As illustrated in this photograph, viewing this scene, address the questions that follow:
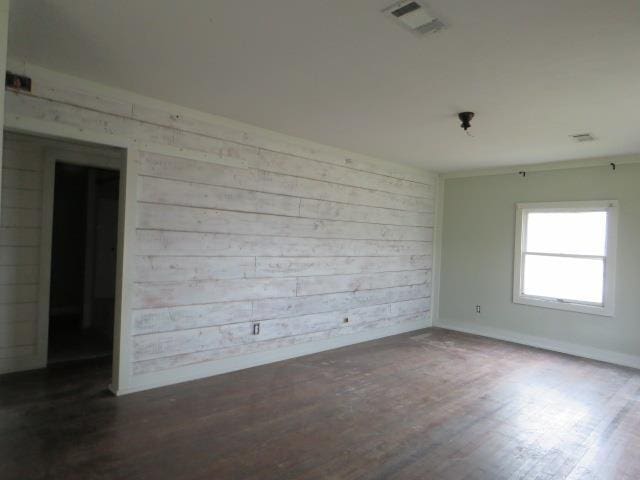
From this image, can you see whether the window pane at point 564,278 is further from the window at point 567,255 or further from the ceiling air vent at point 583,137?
the ceiling air vent at point 583,137

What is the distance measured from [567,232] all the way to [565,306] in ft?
3.19

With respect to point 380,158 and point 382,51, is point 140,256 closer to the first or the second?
point 382,51

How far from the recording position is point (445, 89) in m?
3.06

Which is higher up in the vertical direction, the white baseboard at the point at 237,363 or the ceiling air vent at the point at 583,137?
the ceiling air vent at the point at 583,137

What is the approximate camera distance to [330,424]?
3.05 m

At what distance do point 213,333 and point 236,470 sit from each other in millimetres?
1694

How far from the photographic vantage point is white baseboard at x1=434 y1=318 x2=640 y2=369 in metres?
4.92

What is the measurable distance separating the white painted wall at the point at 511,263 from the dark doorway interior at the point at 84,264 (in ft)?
16.4

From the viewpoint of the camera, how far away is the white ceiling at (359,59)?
2.09 metres

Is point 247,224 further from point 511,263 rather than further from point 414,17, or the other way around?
point 511,263

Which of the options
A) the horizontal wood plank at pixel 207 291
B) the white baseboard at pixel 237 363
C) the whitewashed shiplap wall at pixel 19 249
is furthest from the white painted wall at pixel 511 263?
the whitewashed shiplap wall at pixel 19 249

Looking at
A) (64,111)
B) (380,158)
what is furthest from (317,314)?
(64,111)

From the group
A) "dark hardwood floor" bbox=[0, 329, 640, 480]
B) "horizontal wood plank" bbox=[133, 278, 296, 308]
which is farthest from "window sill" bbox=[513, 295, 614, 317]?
"horizontal wood plank" bbox=[133, 278, 296, 308]

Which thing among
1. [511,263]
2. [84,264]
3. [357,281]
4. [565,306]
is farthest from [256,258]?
[565,306]
